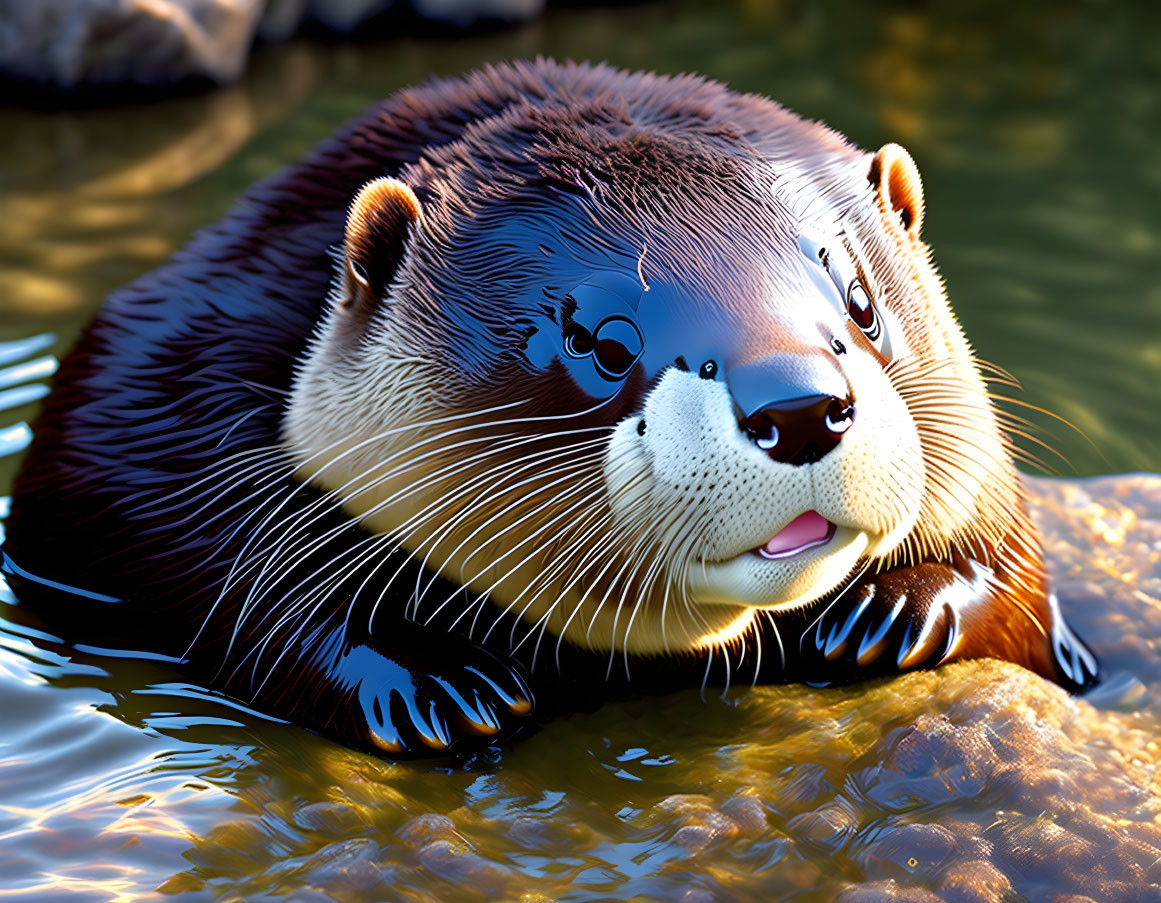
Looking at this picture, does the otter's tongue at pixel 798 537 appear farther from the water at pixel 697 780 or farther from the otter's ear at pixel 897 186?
the otter's ear at pixel 897 186

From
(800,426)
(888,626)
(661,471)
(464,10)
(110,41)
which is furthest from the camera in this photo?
(464,10)

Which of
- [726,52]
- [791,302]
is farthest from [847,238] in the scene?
[726,52]

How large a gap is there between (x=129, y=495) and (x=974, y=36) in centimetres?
655

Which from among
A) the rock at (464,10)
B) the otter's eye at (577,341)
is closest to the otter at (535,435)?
the otter's eye at (577,341)

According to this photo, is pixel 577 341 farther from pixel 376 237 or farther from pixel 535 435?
pixel 376 237

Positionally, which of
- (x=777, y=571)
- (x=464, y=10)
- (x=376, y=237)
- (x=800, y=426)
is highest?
(x=464, y=10)

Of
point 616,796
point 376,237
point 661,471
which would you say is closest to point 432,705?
point 616,796

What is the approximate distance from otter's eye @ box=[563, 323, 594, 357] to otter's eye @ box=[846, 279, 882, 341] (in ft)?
1.40

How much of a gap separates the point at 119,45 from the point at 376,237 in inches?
173

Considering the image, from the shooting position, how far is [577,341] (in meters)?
2.23

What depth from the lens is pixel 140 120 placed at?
614 cm

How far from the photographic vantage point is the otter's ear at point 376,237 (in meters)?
2.42

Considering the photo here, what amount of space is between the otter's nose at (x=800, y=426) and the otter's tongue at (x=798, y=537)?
149 millimetres

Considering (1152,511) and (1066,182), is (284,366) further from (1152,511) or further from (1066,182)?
(1066,182)
